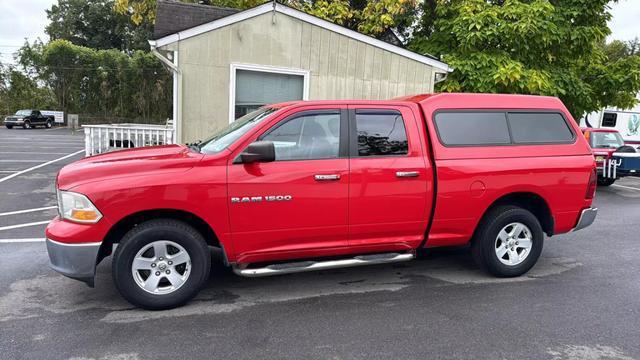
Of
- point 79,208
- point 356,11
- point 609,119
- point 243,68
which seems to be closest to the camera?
point 79,208

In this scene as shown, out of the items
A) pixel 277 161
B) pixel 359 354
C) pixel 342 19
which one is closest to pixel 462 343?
pixel 359 354

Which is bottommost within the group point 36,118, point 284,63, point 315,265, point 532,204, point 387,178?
point 315,265

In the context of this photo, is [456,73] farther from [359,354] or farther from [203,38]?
[359,354]

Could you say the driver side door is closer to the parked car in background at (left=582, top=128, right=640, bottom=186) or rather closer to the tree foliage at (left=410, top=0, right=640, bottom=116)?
the tree foliage at (left=410, top=0, right=640, bottom=116)

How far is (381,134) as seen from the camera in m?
4.61

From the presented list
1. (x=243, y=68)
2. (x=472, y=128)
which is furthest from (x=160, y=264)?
(x=243, y=68)

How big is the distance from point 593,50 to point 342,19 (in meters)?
8.00

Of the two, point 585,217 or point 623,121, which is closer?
point 585,217

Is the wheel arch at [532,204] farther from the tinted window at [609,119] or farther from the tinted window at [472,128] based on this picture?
the tinted window at [609,119]

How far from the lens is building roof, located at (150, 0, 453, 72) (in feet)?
31.6

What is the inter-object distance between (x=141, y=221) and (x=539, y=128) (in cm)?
420

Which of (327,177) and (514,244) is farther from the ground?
(327,177)

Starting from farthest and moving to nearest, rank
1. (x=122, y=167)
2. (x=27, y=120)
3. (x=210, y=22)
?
(x=27, y=120), (x=210, y=22), (x=122, y=167)

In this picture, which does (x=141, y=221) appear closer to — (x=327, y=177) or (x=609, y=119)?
(x=327, y=177)
